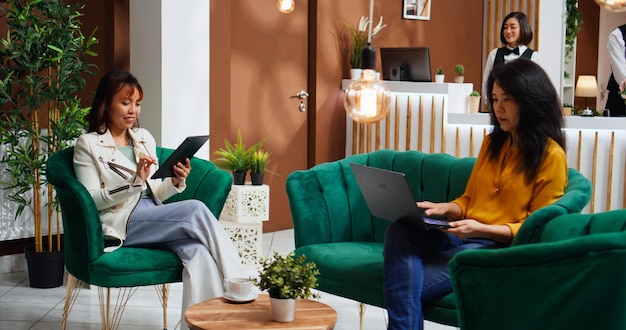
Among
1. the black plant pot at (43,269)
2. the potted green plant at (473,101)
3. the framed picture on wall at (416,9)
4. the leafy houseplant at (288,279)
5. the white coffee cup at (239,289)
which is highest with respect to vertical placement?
the framed picture on wall at (416,9)

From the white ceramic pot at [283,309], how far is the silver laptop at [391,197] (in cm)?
66

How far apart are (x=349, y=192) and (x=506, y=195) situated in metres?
1.03

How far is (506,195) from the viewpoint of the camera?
357 cm

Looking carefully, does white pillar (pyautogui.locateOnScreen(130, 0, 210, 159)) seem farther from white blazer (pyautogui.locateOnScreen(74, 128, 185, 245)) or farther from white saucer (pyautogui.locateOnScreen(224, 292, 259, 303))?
white saucer (pyautogui.locateOnScreen(224, 292, 259, 303))

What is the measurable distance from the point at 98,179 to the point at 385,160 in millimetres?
1443

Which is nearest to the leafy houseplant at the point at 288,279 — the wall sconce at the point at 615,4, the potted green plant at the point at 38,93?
the wall sconce at the point at 615,4

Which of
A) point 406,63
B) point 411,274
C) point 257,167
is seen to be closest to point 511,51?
point 406,63

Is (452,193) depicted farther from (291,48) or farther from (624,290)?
(291,48)

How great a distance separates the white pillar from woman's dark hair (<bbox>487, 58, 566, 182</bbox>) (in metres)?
2.95

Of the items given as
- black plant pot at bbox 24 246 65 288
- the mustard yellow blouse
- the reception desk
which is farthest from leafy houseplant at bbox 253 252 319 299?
the reception desk

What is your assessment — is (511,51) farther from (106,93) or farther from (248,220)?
(106,93)

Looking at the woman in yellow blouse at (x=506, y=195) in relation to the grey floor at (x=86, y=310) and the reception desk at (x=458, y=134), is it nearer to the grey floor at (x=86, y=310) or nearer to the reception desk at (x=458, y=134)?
the grey floor at (x=86, y=310)

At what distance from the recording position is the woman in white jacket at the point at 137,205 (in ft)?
13.4

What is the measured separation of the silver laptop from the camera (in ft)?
11.2
